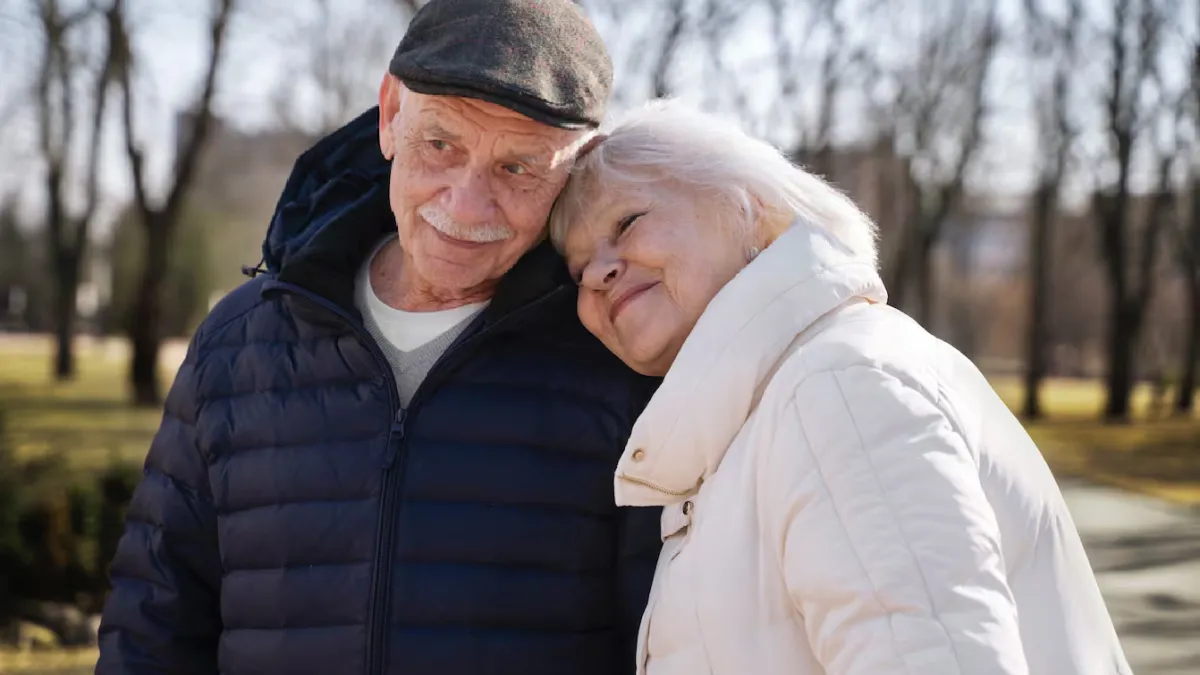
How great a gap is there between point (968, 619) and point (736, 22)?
15119mm

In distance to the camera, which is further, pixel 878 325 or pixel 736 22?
pixel 736 22

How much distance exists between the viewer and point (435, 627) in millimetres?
2076

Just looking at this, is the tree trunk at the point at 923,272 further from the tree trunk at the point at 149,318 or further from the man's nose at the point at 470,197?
the man's nose at the point at 470,197

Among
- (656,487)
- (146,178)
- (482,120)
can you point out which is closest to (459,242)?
(482,120)

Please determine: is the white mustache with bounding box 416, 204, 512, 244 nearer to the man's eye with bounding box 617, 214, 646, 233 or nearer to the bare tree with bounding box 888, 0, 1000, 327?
the man's eye with bounding box 617, 214, 646, 233

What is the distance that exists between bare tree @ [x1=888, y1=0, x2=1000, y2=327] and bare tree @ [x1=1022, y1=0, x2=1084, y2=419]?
3.87ft

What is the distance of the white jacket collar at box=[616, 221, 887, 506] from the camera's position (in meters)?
1.64

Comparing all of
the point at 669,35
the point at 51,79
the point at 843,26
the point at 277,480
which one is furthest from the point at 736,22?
the point at 277,480

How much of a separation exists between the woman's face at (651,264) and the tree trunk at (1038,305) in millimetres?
23728

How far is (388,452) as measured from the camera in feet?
6.99

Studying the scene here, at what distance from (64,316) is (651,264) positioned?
22869 millimetres

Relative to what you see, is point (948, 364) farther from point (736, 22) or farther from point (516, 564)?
point (736, 22)

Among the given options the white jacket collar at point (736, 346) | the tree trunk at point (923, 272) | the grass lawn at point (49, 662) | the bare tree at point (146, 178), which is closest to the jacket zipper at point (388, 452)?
the white jacket collar at point (736, 346)

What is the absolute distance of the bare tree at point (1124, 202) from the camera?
70.6ft
